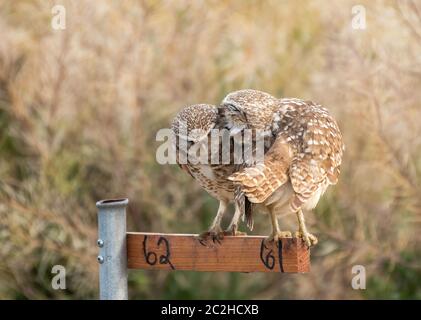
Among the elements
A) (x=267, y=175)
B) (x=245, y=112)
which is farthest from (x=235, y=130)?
(x=267, y=175)

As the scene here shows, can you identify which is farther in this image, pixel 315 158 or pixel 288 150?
pixel 315 158

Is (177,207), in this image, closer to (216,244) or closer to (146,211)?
(146,211)

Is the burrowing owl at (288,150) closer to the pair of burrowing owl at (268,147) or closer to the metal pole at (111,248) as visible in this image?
the pair of burrowing owl at (268,147)

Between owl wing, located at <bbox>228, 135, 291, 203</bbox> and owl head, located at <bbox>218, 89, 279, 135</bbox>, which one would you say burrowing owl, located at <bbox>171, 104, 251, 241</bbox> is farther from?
owl wing, located at <bbox>228, 135, 291, 203</bbox>

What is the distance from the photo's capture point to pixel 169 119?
22.2 ft

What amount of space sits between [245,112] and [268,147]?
20 centimetres

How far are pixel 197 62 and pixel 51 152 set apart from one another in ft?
4.64

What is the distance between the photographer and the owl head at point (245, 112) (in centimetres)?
376

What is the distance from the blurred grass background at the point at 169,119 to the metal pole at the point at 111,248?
2.74m

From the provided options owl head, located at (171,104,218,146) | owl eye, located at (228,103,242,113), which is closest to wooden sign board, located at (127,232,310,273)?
owl head, located at (171,104,218,146)

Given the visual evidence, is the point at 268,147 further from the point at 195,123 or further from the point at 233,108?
the point at 195,123

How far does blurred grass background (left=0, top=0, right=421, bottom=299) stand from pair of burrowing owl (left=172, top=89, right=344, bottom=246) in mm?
2061

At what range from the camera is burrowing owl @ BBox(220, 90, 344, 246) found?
3.59m

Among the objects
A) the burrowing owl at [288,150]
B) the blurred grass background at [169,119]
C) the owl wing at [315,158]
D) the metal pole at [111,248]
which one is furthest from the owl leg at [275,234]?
the blurred grass background at [169,119]
